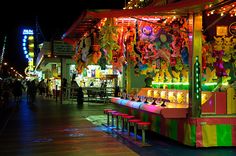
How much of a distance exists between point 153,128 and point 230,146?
272cm

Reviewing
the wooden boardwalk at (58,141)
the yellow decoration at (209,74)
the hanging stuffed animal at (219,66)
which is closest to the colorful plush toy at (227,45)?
the hanging stuffed animal at (219,66)

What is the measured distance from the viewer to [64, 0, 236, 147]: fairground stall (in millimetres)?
9109

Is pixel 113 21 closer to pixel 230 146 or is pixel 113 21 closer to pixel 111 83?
pixel 230 146

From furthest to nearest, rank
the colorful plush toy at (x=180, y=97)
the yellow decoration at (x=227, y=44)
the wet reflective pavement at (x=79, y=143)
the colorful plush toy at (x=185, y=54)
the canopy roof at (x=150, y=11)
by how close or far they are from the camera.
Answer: the colorful plush toy at (x=180, y=97)
the colorful plush toy at (x=185, y=54)
the yellow decoration at (x=227, y=44)
the wet reflective pavement at (x=79, y=143)
the canopy roof at (x=150, y=11)

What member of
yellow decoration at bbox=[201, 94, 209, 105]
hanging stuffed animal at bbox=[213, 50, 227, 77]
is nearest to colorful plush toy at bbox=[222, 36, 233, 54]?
hanging stuffed animal at bbox=[213, 50, 227, 77]

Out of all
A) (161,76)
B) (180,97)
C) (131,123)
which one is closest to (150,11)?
(180,97)

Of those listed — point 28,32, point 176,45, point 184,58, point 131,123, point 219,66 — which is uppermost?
point 28,32

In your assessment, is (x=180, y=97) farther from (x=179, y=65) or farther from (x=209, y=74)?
(x=179, y=65)

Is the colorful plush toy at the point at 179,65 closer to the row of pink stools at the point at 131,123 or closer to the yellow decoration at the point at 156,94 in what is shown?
the yellow decoration at the point at 156,94

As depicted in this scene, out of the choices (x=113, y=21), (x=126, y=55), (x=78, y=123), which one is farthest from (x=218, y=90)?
(x=78, y=123)

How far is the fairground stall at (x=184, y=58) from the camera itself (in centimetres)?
911

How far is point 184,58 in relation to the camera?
34.7 ft

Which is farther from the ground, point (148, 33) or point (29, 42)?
point (29, 42)

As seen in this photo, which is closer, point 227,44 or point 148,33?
point 227,44
